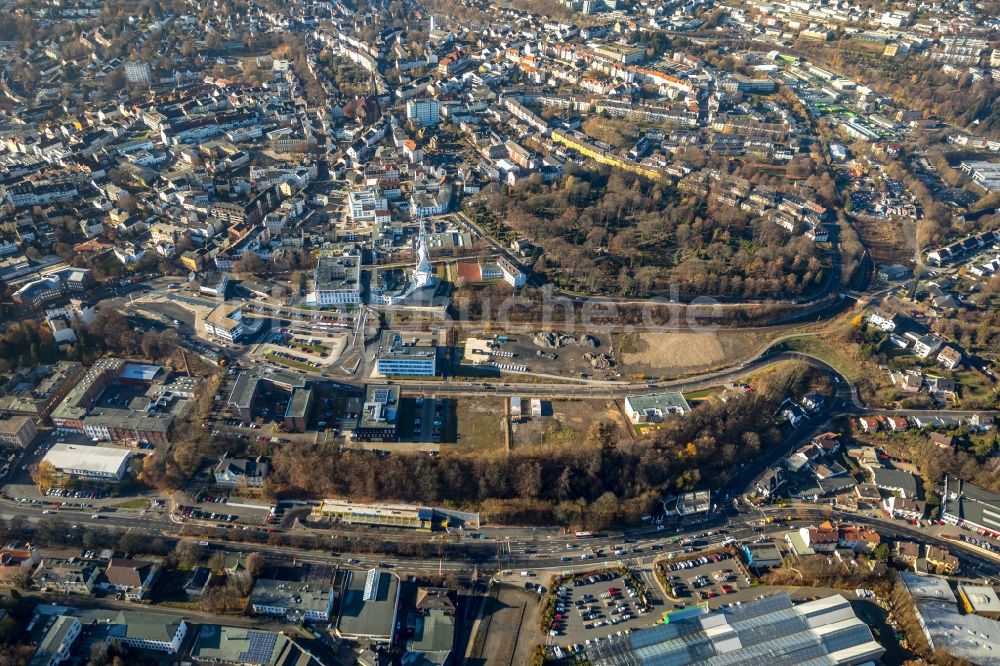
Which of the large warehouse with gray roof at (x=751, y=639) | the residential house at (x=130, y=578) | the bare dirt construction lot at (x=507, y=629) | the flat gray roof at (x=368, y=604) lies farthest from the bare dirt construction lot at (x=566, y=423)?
the residential house at (x=130, y=578)

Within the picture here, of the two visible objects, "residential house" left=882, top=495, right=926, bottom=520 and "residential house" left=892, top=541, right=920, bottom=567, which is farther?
"residential house" left=882, top=495, right=926, bottom=520

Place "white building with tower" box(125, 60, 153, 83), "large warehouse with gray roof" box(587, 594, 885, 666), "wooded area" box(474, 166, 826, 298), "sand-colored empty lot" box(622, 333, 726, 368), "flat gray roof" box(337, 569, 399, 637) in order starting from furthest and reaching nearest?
"white building with tower" box(125, 60, 153, 83)
"wooded area" box(474, 166, 826, 298)
"sand-colored empty lot" box(622, 333, 726, 368)
"flat gray roof" box(337, 569, 399, 637)
"large warehouse with gray roof" box(587, 594, 885, 666)

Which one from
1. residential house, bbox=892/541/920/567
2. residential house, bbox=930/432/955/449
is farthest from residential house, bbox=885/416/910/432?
residential house, bbox=892/541/920/567

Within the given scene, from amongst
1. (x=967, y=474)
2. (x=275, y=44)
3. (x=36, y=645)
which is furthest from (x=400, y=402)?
(x=275, y=44)

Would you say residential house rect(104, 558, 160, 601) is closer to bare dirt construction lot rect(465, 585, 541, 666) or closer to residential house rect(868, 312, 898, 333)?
bare dirt construction lot rect(465, 585, 541, 666)

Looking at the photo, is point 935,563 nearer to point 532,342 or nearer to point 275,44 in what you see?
point 532,342

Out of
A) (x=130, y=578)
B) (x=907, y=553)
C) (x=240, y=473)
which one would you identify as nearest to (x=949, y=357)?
(x=907, y=553)

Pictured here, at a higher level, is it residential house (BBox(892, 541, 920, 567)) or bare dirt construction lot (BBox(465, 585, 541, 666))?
residential house (BBox(892, 541, 920, 567))

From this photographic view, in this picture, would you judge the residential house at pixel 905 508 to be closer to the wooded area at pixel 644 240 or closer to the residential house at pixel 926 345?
the residential house at pixel 926 345
